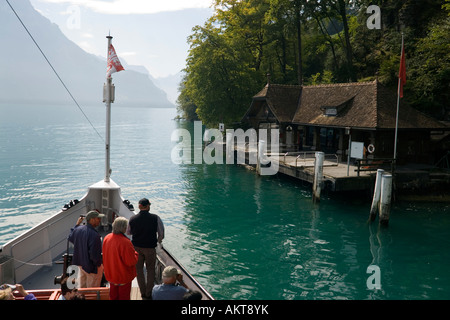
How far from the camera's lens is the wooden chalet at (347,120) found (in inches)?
1016

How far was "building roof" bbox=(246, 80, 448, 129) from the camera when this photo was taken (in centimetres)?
2558

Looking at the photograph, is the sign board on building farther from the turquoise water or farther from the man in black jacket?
the man in black jacket

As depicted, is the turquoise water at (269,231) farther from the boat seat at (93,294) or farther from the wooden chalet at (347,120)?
the boat seat at (93,294)

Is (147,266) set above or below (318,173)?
below

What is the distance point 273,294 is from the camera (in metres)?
12.5

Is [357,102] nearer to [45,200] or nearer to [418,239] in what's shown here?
[418,239]

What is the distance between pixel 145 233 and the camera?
7.38 m

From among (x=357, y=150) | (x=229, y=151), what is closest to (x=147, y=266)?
(x=357, y=150)

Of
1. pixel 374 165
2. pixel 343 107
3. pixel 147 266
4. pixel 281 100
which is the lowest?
pixel 147 266

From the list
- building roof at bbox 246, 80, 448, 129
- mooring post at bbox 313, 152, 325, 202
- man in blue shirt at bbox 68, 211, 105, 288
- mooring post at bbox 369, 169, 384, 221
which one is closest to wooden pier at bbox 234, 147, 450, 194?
mooring post at bbox 313, 152, 325, 202

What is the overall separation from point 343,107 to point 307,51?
30.0 metres

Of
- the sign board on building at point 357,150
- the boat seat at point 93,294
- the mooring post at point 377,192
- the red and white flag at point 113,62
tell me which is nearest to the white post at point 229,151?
the sign board on building at point 357,150

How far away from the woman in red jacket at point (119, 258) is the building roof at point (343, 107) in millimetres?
21486

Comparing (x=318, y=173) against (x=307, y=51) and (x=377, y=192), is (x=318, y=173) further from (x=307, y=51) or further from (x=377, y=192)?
(x=307, y=51)
